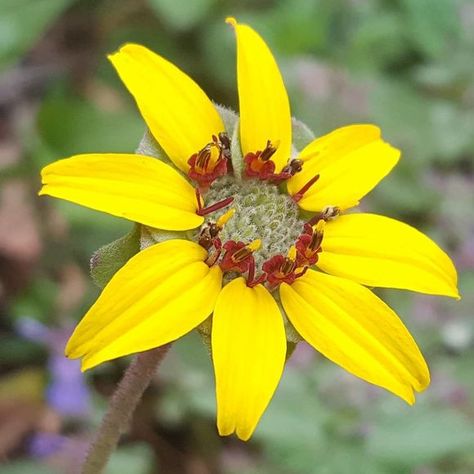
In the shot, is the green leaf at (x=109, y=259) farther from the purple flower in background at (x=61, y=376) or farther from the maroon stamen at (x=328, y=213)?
the purple flower in background at (x=61, y=376)

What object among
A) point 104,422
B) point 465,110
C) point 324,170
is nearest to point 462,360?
point 465,110

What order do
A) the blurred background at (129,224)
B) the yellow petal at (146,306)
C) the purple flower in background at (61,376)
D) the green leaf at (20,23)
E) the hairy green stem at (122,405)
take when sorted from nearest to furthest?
the yellow petal at (146,306) → the hairy green stem at (122,405) → the blurred background at (129,224) → the purple flower in background at (61,376) → the green leaf at (20,23)

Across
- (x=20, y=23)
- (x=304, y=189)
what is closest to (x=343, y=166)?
(x=304, y=189)

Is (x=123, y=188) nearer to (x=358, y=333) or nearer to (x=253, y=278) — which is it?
(x=253, y=278)

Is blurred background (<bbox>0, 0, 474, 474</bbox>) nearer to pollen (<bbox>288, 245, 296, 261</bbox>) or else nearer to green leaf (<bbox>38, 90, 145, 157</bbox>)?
green leaf (<bbox>38, 90, 145, 157</bbox>)

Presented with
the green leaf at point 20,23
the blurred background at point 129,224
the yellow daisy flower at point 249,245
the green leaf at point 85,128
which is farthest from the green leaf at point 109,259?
the green leaf at point 20,23

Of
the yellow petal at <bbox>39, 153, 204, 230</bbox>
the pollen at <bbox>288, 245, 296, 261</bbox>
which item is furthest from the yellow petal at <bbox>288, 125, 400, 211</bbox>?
the yellow petal at <bbox>39, 153, 204, 230</bbox>
